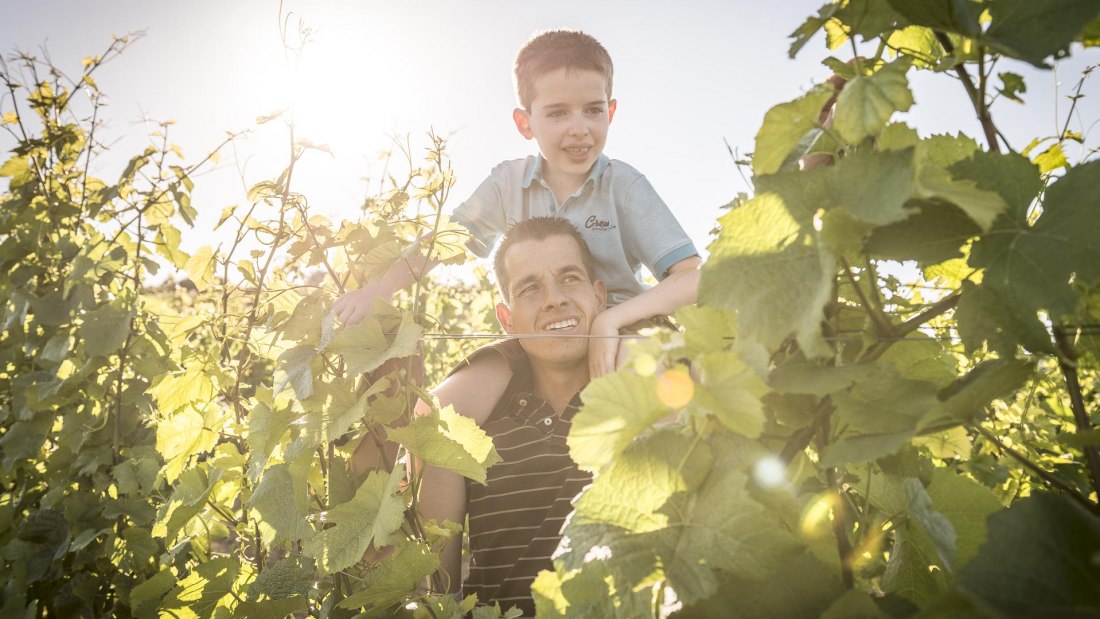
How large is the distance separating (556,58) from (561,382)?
5.85 feet

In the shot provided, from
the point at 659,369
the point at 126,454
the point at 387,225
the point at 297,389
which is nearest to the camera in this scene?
the point at 659,369

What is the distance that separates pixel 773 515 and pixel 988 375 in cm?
23

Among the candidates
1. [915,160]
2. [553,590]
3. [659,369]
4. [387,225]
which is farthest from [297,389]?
[915,160]

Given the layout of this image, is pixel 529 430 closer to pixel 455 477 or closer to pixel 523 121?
pixel 455 477

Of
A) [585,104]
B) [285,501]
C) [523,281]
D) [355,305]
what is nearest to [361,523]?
[285,501]

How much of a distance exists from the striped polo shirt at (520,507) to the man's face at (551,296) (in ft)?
0.88

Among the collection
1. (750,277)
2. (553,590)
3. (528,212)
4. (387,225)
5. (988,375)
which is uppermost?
(528,212)

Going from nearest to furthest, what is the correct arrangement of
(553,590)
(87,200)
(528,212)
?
(553,590), (87,200), (528,212)

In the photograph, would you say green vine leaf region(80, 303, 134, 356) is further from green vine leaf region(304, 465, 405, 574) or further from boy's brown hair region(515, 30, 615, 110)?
boy's brown hair region(515, 30, 615, 110)

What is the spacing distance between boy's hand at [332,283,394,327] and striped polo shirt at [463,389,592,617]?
0.83 m

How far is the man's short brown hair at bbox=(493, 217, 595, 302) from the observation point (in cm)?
254

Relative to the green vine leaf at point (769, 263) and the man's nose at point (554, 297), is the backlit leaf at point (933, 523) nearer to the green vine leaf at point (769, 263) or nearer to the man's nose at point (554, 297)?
the green vine leaf at point (769, 263)

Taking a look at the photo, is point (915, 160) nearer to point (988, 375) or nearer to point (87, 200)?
point (988, 375)

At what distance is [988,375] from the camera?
558mm
